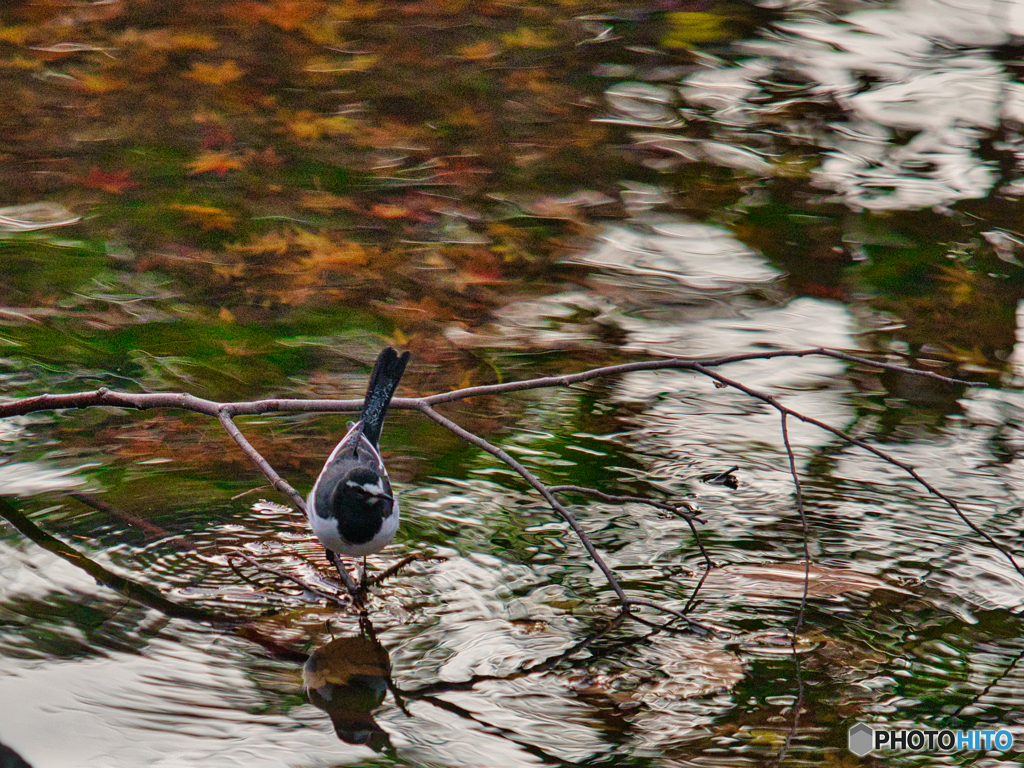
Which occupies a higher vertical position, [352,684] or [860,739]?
[352,684]

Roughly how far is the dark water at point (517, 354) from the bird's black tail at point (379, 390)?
18.8 inches

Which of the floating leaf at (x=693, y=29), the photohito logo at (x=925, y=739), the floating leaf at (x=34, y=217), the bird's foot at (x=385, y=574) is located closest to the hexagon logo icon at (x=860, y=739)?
the photohito logo at (x=925, y=739)

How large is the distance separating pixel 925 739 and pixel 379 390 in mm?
2450

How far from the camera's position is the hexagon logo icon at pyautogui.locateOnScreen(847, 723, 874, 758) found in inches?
152

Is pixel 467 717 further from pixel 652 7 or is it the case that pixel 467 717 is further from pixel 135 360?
pixel 652 7

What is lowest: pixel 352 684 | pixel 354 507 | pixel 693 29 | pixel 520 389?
pixel 352 684

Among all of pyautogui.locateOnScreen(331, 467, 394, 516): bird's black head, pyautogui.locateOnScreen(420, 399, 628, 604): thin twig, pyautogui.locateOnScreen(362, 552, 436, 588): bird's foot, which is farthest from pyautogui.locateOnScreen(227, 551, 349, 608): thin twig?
pyautogui.locateOnScreen(420, 399, 628, 604): thin twig

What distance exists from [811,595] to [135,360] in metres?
3.57

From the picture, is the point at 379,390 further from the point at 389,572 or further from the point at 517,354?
the point at 517,354

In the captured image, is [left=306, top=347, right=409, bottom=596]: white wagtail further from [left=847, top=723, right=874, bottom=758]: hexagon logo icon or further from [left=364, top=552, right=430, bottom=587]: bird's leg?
[left=847, top=723, right=874, bottom=758]: hexagon logo icon

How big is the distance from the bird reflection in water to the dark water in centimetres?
1

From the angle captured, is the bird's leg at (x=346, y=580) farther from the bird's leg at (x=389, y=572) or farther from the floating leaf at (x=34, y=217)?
the floating leaf at (x=34, y=217)

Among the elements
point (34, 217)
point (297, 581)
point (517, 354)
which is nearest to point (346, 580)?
point (297, 581)

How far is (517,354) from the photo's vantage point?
6332 millimetres
